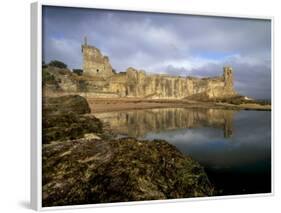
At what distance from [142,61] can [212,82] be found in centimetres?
115

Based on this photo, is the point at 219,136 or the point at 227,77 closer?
the point at 219,136

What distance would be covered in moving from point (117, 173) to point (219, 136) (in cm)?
166

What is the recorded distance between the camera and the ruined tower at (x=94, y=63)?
9.28 m

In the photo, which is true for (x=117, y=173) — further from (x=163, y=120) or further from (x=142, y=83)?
(x=142, y=83)

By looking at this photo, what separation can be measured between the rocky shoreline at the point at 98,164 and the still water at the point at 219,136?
16 cm

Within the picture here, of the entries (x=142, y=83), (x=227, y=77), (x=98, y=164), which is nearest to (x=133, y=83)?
(x=142, y=83)

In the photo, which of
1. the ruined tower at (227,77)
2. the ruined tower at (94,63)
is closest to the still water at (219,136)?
the ruined tower at (227,77)

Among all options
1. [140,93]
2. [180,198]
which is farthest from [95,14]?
[180,198]

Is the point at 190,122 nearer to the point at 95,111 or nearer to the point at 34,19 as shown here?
the point at 95,111

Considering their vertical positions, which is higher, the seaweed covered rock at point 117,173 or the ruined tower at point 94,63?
the ruined tower at point 94,63

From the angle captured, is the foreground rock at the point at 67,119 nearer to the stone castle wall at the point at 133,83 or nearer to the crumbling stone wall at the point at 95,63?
the stone castle wall at the point at 133,83

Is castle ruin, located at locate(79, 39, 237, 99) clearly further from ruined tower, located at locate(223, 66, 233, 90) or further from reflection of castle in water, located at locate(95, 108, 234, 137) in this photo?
reflection of castle in water, located at locate(95, 108, 234, 137)

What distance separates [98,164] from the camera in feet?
30.3

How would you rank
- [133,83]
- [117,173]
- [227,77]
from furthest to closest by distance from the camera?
[227,77]
[133,83]
[117,173]
